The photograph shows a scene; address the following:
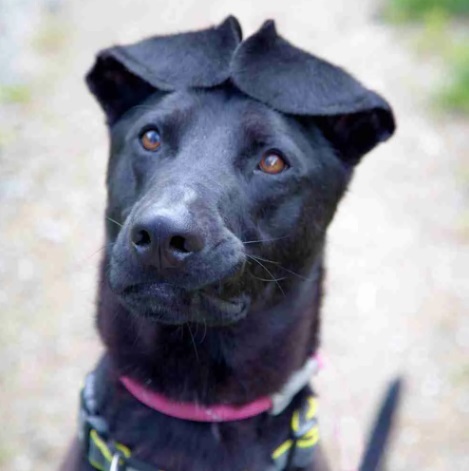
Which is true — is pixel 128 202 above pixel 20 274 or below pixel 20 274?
above

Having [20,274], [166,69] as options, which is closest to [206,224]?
[166,69]

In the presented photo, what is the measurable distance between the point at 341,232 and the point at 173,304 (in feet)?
11.8

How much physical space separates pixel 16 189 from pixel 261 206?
3638mm

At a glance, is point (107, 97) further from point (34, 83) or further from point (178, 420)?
point (34, 83)

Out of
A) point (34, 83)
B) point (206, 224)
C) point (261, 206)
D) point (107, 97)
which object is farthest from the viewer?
point (34, 83)

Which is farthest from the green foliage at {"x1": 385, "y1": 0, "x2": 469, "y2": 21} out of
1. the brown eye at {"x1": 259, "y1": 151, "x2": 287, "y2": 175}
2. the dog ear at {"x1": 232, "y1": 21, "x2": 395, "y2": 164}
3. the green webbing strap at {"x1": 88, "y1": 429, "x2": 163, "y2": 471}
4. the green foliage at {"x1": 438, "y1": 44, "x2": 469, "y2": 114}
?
the green webbing strap at {"x1": 88, "y1": 429, "x2": 163, "y2": 471}

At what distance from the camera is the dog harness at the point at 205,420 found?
2.55 meters

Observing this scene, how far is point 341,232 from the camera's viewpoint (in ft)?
18.6

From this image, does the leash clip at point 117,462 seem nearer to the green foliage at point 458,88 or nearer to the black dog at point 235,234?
the black dog at point 235,234

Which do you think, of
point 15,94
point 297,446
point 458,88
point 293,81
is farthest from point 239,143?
point 458,88

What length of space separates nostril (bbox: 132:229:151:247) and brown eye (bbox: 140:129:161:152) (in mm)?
540

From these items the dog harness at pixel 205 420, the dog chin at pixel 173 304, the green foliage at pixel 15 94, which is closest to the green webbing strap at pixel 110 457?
the dog harness at pixel 205 420

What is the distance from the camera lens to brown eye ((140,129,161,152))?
8.48 feet

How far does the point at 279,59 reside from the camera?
2.60 metres
